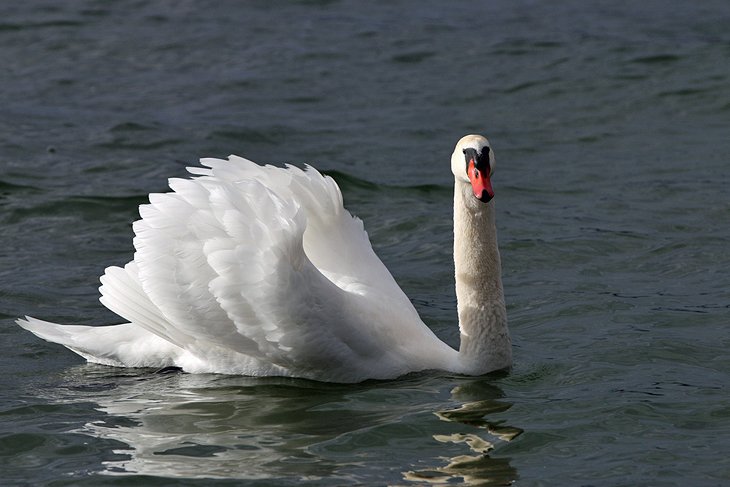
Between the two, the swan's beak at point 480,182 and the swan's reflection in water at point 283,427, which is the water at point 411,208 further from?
the swan's beak at point 480,182

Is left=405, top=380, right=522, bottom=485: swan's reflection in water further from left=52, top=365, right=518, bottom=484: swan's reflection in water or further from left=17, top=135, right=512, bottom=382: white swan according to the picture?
left=17, top=135, right=512, bottom=382: white swan

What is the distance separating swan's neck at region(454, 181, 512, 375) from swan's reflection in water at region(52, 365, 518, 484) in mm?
227

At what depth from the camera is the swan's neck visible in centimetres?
862

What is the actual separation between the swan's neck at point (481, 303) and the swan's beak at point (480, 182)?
53cm

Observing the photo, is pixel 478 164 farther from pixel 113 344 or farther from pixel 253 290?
pixel 113 344

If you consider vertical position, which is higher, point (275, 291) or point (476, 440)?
point (275, 291)

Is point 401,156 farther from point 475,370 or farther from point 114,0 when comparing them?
point 114,0

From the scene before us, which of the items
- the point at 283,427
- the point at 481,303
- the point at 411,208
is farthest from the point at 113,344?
the point at 411,208

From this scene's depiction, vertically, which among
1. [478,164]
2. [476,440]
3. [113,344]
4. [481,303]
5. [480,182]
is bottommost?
[476,440]

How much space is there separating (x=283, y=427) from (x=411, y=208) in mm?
5278

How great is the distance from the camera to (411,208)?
12.9 metres

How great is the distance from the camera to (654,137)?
14977 millimetres

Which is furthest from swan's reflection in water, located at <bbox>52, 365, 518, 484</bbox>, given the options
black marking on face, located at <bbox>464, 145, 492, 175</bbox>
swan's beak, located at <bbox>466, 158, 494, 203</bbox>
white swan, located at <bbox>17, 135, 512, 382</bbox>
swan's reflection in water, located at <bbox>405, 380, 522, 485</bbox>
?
black marking on face, located at <bbox>464, 145, 492, 175</bbox>

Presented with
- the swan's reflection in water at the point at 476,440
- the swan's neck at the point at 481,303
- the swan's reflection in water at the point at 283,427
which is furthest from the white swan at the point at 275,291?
the swan's reflection in water at the point at 476,440
